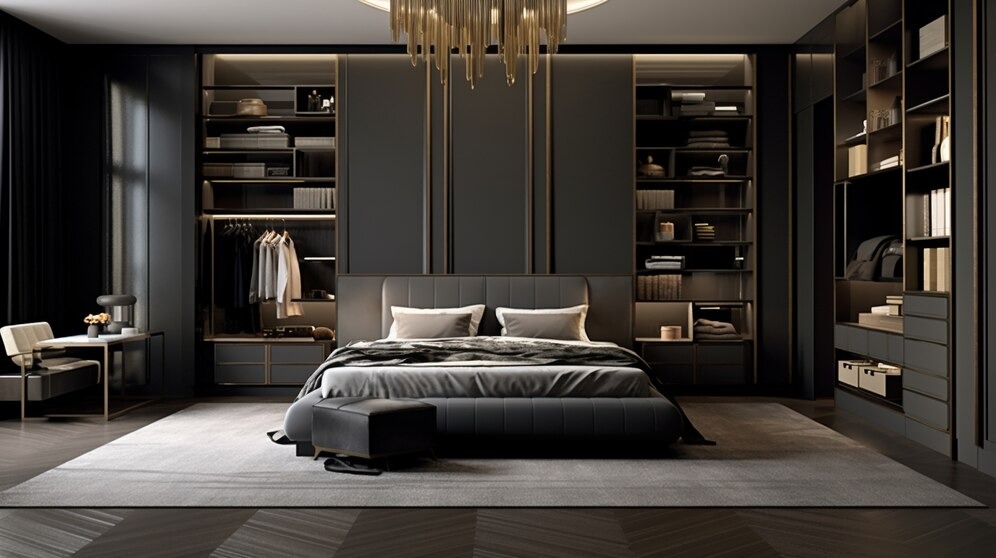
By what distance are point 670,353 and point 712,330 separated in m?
0.41

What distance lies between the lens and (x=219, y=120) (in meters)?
7.45

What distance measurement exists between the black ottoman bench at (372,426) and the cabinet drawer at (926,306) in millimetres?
2845

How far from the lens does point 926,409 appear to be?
506 cm

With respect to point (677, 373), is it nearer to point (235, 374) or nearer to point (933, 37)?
point (933, 37)

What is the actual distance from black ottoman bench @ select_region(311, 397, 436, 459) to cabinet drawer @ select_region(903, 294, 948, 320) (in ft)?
9.34

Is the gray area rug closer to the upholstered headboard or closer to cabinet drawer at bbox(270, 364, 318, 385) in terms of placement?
cabinet drawer at bbox(270, 364, 318, 385)

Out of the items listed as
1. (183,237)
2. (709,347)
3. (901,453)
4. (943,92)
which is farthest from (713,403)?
(183,237)

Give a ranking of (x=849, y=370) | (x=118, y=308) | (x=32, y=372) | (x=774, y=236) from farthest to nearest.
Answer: (x=774, y=236) → (x=118, y=308) → (x=849, y=370) → (x=32, y=372)

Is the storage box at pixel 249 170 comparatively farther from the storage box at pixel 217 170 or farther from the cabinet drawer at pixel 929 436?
the cabinet drawer at pixel 929 436

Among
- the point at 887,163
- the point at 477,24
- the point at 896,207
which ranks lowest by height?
the point at 896,207

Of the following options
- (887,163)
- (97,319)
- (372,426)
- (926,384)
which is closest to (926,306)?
(926,384)

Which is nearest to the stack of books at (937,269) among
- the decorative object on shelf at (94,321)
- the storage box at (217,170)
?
the storage box at (217,170)

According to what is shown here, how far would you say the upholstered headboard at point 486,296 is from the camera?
7.30 metres

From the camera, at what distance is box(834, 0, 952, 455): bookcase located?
16.3 feet
